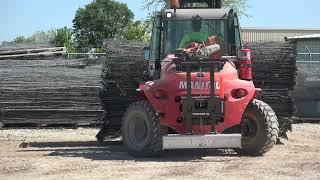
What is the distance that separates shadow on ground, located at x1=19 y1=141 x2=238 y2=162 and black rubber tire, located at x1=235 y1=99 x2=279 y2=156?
414 mm

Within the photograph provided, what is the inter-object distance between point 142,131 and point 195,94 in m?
1.39

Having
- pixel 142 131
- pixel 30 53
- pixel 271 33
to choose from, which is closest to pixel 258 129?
pixel 142 131

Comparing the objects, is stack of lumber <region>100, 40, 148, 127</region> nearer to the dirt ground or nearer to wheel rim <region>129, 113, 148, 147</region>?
the dirt ground

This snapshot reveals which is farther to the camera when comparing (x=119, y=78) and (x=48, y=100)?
(x=48, y=100)

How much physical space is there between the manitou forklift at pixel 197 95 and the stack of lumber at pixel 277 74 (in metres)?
2.10

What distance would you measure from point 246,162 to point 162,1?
24482 mm

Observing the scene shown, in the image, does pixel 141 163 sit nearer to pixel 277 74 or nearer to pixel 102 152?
pixel 102 152

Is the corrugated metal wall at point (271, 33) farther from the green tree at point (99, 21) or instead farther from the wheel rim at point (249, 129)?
the wheel rim at point (249, 129)

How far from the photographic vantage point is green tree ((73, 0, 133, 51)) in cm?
6806

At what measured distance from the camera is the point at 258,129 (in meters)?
11.4

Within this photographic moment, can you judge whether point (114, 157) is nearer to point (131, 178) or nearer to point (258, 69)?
point (131, 178)

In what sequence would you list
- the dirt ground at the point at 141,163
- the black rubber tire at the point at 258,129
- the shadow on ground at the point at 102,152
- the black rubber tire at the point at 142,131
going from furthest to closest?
the black rubber tire at the point at 258,129 < the shadow on ground at the point at 102,152 < the black rubber tire at the point at 142,131 < the dirt ground at the point at 141,163

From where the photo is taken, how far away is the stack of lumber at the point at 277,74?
13.9 m

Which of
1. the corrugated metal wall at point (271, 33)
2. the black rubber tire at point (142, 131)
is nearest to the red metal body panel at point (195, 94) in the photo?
the black rubber tire at point (142, 131)
